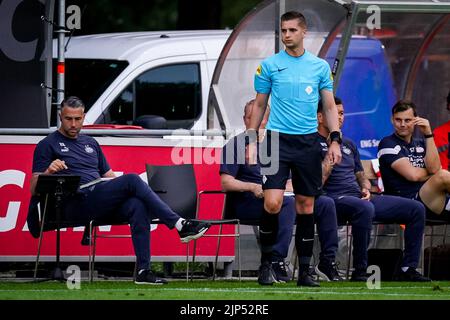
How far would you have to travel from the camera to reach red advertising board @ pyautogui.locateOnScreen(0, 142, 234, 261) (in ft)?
41.6

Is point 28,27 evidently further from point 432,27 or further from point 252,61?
point 432,27

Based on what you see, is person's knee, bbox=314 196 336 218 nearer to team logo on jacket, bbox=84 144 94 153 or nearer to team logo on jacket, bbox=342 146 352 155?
team logo on jacket, bbox=342 146 352 155

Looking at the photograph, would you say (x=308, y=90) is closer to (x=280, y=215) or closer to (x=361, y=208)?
(x=280, y=215)

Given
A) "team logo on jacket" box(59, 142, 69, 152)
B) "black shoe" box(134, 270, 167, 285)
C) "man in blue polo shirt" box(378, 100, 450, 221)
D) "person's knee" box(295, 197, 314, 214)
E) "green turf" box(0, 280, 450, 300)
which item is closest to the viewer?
"green turf" box(0, 280, 450, 300)

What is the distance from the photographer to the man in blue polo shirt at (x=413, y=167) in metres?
13.0

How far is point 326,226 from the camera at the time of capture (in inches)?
484

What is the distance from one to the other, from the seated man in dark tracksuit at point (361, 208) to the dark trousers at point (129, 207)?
1.77 m

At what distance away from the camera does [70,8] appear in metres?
13.9

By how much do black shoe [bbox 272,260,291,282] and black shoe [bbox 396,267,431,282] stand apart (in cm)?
119

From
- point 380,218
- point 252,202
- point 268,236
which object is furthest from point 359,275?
point 268,236

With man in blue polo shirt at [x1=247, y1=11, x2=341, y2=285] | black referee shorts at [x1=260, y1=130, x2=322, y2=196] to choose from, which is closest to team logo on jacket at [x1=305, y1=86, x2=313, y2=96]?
man in blue polo shirt at [x1=247, y1=11, x2=341, y2=285]

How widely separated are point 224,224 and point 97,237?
1.12m
